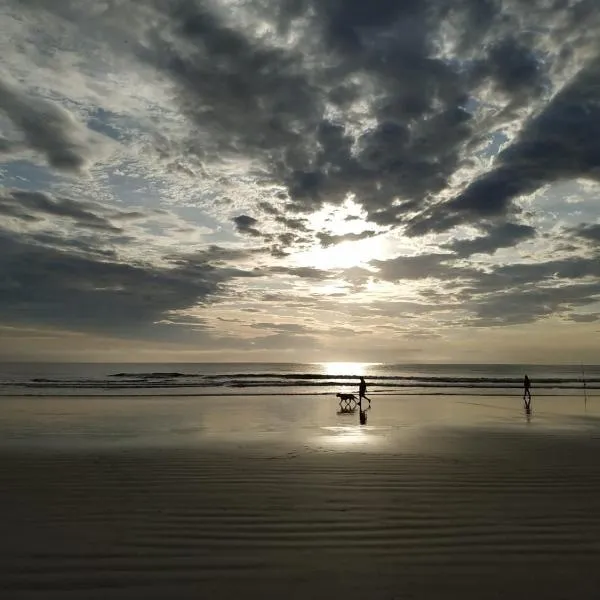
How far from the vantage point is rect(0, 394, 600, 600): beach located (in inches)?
220

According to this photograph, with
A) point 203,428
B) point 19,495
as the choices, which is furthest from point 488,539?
point 203,428

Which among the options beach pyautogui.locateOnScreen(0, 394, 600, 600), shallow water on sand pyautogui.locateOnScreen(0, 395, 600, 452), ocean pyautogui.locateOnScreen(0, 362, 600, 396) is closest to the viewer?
beach pyautogui.locateOnScreen(0, 394, 600, 600)

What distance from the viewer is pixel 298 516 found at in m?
7.81

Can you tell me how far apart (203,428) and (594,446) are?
1291cm

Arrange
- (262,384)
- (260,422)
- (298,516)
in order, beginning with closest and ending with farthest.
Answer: (298,516)
(260,422)
(262,384)

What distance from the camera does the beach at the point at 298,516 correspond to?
5.59 meters

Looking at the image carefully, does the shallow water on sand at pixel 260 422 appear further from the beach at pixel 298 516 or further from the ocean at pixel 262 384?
the ocean at pixel 262 384

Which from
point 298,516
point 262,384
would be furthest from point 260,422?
point 262,384

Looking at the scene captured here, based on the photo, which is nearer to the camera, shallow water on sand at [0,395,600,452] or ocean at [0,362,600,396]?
shallow water on sand at [0,395,600,452]

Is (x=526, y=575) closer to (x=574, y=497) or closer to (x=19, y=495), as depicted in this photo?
(x=574, y=497)

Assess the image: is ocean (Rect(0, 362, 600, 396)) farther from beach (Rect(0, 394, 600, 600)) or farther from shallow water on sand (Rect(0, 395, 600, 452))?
beach (Rect(0, 394, 600, 600))

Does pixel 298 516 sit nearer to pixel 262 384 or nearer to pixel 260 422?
pixel 260 422

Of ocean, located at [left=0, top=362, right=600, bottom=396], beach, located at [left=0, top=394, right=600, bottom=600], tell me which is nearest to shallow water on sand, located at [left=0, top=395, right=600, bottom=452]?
beach, located at [left=0, top=394, right=600, bottom=600]

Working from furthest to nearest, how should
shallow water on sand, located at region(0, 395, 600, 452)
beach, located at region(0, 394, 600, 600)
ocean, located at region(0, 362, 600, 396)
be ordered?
ocean, located at region(0, 362, 600, 396) → shallow water on sand, located at region(0, 395, 600, 452) → beach, located at region(0, 394, 600, 600)
